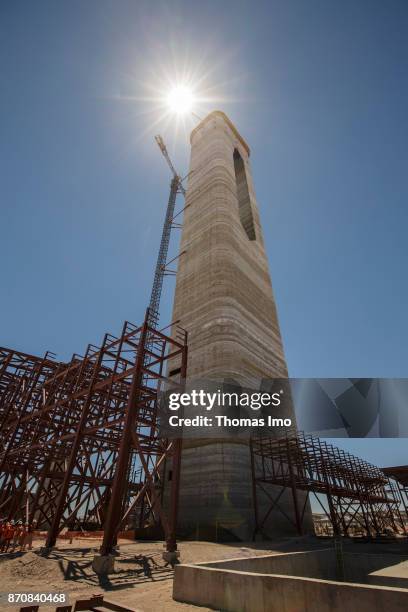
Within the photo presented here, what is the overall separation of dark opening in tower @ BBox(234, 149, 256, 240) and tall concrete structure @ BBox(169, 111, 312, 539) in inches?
6.2

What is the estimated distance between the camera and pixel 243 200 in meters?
42.8

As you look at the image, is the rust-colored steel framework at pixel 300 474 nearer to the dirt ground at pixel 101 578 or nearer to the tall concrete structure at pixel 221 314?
the tall concrete structure at pixel 221 314

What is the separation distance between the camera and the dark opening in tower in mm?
39428

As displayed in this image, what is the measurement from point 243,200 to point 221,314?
23313 mm

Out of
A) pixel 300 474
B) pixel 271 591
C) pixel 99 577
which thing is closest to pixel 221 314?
pixel 300 474

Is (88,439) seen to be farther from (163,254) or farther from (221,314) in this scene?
(163,254)

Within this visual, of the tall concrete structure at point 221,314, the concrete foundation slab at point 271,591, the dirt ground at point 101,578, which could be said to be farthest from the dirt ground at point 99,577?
the tall concrete structure at point 221,314

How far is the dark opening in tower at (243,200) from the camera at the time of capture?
39.4 meters

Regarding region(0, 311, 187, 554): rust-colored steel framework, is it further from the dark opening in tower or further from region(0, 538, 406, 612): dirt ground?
the dark opening in tower

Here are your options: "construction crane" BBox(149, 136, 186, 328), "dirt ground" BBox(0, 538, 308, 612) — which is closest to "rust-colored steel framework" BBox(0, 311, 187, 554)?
"dirt ground" BBox(0, 538, 308, 612)

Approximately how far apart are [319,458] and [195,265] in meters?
19.3

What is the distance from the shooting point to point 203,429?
2062 centimetres

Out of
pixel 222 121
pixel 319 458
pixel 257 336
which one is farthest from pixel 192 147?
pixel 319 458

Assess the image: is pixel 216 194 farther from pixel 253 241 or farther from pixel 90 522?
pixel 90 522
